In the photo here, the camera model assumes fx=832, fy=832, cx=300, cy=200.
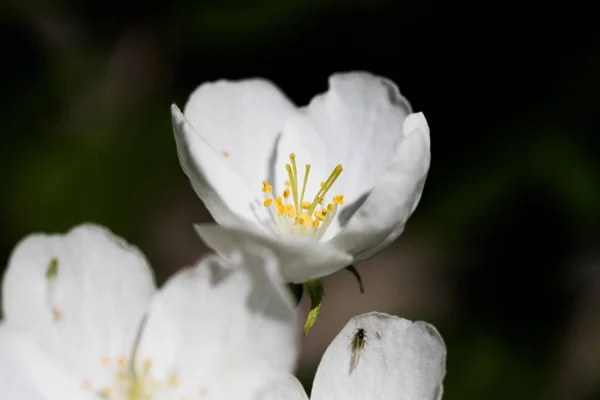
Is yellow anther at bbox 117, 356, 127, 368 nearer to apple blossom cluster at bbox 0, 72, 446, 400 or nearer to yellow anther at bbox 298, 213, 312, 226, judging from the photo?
apple blossom cluster at bbox 0, 72, 446, 400

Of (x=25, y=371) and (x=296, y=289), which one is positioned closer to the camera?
(x=25, y=371)

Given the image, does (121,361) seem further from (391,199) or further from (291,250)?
(391,199)

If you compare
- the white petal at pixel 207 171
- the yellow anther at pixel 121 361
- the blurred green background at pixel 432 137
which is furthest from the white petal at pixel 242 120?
the blurred green background at pixel 432 137

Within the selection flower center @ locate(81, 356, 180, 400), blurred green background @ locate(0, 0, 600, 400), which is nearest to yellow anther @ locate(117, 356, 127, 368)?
flower center @ locate(81, 356, 180, 400)

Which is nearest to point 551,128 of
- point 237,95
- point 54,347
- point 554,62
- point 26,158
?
point 554,62

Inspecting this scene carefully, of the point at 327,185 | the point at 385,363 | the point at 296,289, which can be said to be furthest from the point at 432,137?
the point at 385,363

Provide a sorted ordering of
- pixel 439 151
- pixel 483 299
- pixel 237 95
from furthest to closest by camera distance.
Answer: pixel 439 151 < pixel 483 299 < pixel 237 95

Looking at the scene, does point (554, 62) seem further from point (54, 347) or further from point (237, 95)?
point (54, 347)
